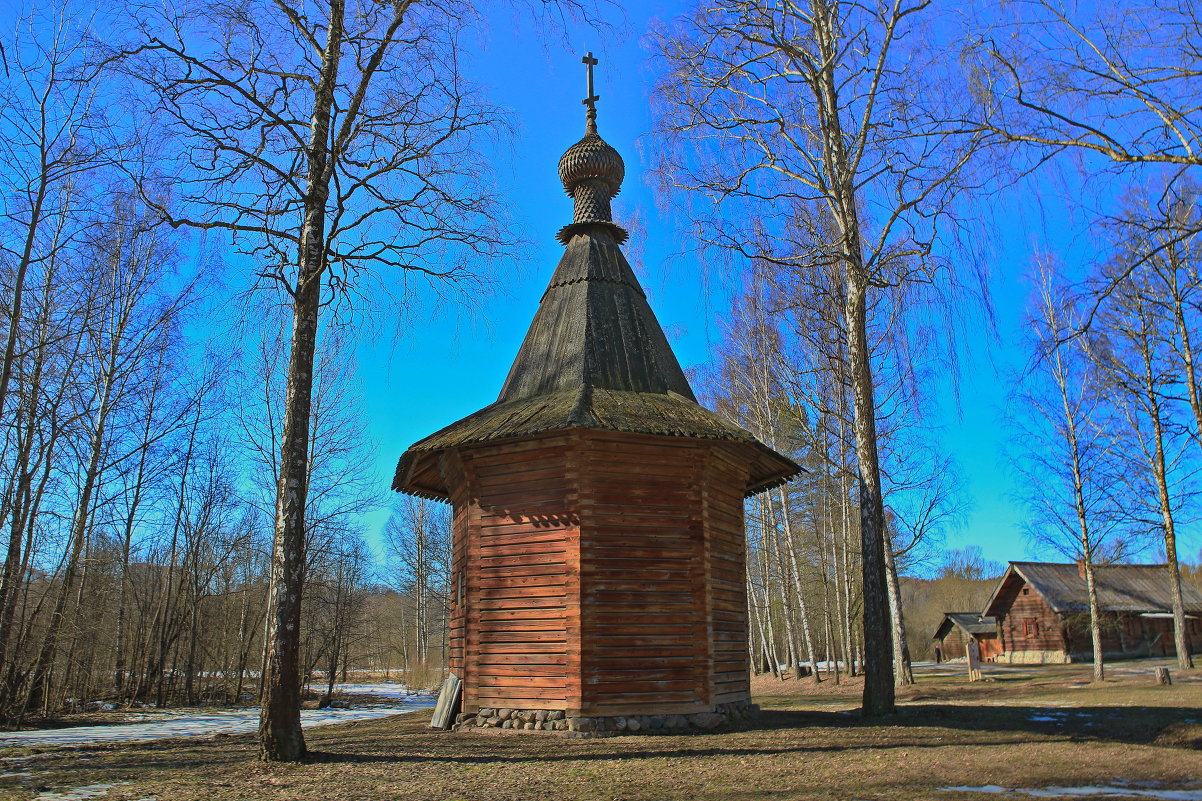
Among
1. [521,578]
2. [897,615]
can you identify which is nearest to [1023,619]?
[897,615]

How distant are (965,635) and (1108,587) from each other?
7.69m

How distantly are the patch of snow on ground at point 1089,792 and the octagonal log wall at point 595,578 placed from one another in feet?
17.2

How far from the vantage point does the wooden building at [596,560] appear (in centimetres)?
1100

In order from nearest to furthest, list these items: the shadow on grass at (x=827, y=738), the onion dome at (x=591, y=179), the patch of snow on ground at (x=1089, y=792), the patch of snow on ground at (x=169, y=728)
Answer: the patch of snow on ground at (x=1089, y=792) < the shadow on grass at (x=827, y=738) < the patch of snow on ground at (x=169, y=728) < the onion dome at (x=591, y=179)

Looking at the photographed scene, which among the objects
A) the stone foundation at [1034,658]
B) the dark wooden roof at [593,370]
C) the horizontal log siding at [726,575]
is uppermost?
the dark wooden roof at [593,370]

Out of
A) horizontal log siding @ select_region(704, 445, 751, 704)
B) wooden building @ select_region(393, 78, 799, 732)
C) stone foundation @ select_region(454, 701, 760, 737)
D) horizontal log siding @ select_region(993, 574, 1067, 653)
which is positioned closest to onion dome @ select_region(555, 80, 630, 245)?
wooden building @ select_region(393, 78, 799, 732)

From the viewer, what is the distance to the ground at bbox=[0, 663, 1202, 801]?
6547 millimetres

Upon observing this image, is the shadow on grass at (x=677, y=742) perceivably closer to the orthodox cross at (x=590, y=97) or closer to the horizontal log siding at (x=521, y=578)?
the horizontal log siding at (x=521, y=578)

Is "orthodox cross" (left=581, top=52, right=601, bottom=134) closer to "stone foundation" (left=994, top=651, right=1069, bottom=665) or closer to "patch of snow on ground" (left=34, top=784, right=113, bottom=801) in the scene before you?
"patch of snow on ground" (left=34, top=784, right=113, bottom=801)

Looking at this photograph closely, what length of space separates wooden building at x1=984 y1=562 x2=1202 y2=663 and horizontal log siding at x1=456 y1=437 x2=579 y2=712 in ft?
113

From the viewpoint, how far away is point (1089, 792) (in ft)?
20.0

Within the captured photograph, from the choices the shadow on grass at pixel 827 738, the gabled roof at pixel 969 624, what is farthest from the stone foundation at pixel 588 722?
the gabled roof at pixel 969 624

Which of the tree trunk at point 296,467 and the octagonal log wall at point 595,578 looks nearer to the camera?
the tree trunk at point 296,467

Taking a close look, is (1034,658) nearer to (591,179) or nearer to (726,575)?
(726,575)
